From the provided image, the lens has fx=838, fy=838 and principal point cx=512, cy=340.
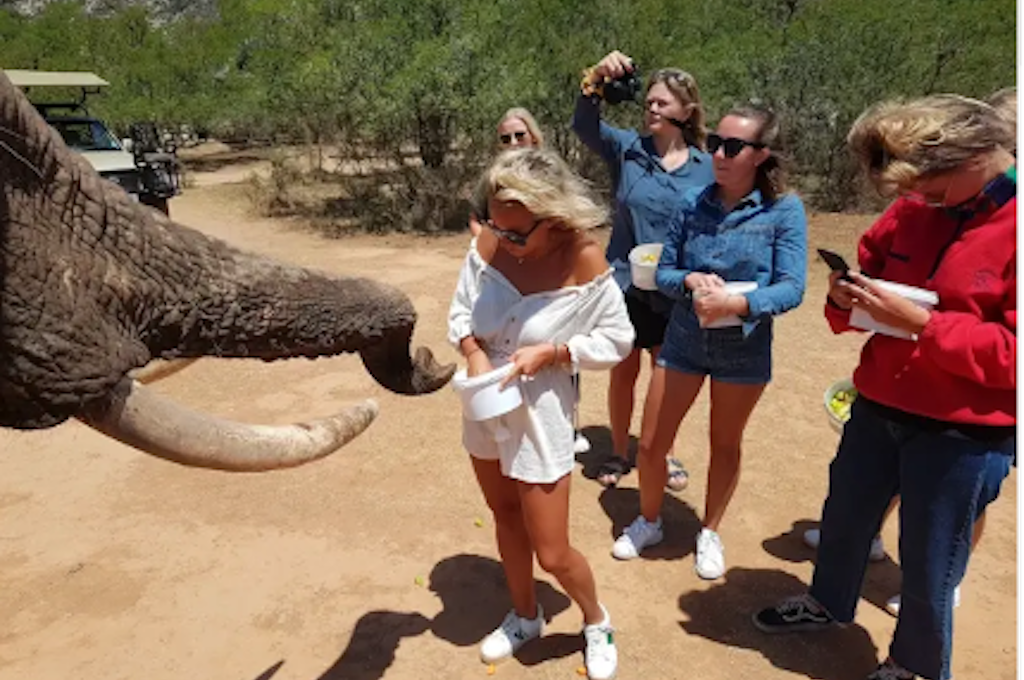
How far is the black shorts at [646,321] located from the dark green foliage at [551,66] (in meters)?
9.19

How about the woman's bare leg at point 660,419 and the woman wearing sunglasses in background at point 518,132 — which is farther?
the woman wearing sunglasses in background at point 518,132

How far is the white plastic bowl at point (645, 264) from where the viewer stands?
3688 mm

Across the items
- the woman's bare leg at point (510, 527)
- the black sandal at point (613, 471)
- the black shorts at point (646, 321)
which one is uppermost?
the black shorts at point (646, 321)

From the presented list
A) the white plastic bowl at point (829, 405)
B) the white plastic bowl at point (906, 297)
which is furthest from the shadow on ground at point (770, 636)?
the white plastic bowl at point (906, 297)

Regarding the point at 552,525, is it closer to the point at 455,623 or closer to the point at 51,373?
the point at 455,623

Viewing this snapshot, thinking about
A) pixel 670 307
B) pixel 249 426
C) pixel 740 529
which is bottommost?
pixel 740 529

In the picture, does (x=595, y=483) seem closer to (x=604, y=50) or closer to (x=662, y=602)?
(x=662, y=602)

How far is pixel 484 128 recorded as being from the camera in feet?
43.3

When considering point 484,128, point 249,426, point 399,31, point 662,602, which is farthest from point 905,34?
point 249,426

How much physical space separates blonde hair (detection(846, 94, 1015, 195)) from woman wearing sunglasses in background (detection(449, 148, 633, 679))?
844mm

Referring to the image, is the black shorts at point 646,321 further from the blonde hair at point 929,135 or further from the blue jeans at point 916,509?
the blonde hair at point 929,135

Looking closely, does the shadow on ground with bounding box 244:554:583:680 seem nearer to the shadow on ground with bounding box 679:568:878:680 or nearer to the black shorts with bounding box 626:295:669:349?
the shadow on ground with bounding box 679:568:878:680

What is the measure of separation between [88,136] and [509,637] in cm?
1203

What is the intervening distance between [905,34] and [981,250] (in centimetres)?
1425
